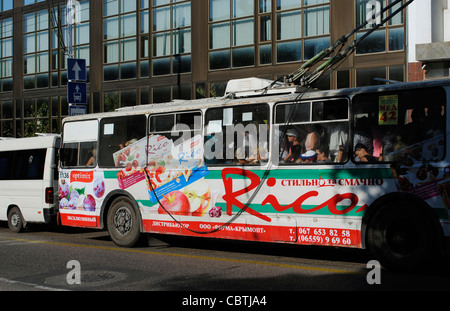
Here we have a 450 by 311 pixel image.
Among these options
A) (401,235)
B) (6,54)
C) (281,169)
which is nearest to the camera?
(401,235)

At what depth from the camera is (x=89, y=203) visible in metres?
13.1

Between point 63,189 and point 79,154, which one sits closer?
point 79,154

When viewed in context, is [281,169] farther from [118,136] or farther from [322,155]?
[118,136]

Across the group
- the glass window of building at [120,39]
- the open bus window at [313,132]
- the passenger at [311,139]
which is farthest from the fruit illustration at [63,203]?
the glass window of building at [120,39]

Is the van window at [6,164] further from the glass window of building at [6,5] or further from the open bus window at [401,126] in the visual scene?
the glass window of building at [6,5]

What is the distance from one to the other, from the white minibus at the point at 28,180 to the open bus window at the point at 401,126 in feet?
28.4

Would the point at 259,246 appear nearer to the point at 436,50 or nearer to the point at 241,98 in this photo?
the point at 241,98

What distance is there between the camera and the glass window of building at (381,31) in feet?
75.9

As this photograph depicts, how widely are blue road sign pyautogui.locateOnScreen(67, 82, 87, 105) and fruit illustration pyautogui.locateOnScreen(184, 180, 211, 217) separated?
37.3ft

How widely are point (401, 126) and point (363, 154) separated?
2.34ft

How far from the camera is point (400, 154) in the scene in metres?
8.78

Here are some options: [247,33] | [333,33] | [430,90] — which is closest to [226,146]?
[430,90]

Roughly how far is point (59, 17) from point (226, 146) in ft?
84.6

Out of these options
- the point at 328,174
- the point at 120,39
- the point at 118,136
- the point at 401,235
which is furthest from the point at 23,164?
the point at 120,39
